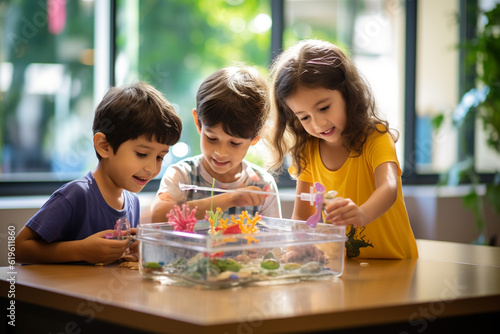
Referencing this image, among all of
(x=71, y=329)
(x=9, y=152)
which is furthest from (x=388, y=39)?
(x=71, y=329)

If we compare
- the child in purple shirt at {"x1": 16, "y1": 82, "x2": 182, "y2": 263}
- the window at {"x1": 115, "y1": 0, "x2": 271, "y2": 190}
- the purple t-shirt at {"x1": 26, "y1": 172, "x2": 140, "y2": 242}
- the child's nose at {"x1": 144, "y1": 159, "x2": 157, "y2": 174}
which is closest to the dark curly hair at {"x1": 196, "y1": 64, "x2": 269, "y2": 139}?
the child in purple shirt at {"x1": 16, "y1": 82, "x2": 182, "y2": 263}

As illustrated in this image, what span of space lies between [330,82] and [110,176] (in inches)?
26.3

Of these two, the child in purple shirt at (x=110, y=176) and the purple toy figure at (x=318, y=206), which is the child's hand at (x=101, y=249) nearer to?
the child in purple shirt at (x=110, y=176)

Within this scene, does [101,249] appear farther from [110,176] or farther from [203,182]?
[203,182]

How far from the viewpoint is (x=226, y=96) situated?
1.78m

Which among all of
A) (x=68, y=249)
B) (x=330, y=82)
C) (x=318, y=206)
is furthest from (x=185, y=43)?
(x=318, y=206)

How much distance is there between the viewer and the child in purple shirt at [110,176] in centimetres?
148

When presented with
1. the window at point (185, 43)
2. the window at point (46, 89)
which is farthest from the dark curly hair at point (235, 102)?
the window at point (46, 89)

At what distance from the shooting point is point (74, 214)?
156 cm

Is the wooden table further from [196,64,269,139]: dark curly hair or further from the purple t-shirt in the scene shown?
[196,64,269,139]: dark curly hair

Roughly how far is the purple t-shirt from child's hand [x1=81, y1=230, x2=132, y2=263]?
11cm

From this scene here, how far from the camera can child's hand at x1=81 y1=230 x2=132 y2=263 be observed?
1428mm

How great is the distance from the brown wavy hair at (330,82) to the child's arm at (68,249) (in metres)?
0.65

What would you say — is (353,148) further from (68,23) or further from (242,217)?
(68,23)
